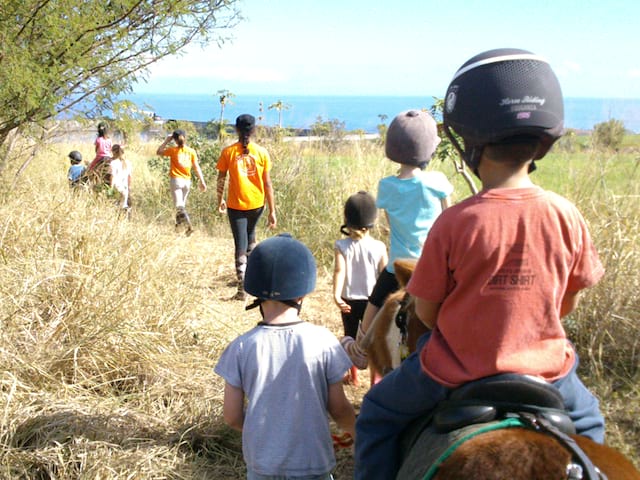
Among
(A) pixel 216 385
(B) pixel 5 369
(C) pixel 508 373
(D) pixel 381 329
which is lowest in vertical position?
(A) pixel 216 385

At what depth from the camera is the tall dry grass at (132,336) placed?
11.1 feet

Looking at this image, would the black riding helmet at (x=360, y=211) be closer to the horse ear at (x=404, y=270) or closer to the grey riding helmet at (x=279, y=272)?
the horse ear at (x=404, y=270)

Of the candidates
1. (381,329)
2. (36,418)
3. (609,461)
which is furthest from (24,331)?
(609,461)

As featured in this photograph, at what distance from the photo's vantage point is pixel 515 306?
5.57 ft

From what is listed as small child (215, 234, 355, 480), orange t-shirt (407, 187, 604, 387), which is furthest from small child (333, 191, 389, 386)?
orange t-shirt (407, 187, 604, 387)

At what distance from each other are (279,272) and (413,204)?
5.20 ft

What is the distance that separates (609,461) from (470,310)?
556mm

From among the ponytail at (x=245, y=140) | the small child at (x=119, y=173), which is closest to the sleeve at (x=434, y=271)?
the ponytail at (x=245, y=140)

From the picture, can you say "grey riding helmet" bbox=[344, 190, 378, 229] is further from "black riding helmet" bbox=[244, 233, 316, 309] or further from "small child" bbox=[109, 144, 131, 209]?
"small child" bbox=[109, 144, 131, 209]

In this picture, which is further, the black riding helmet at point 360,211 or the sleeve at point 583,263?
the black riding helmet at point 360,211

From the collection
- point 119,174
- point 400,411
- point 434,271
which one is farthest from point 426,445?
point 119,174

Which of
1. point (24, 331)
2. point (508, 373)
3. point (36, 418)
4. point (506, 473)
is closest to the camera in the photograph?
point (506, 473)

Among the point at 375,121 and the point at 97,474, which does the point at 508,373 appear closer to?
the point at 97,474

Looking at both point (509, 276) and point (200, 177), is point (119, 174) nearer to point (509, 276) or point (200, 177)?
point (200, 177)
